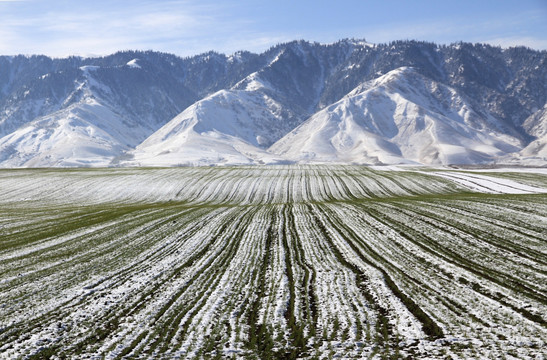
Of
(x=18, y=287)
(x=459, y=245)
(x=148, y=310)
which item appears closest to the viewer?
(x=148, y=310)

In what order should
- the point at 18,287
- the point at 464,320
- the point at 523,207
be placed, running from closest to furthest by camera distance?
the point at 464,320, the point at 18,287, the point at 523,207

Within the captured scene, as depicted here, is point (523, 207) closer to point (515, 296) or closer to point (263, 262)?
point (515, 296)

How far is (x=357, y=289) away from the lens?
710 inches

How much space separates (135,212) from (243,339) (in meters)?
31.1

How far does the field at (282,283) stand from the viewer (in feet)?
43.4

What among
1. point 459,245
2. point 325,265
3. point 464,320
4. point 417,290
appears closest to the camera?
point 464,320

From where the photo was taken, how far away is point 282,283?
19109 mm

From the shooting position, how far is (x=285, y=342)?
13297 millimetres

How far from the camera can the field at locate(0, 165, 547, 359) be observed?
1323cm

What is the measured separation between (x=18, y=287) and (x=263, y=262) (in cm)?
1183

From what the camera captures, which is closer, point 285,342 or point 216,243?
point 285,342

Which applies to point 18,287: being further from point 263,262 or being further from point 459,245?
point 459,245

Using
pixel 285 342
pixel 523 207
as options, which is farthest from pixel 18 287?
pixel 523 207

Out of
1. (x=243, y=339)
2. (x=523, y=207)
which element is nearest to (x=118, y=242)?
(x=243, y=339)
